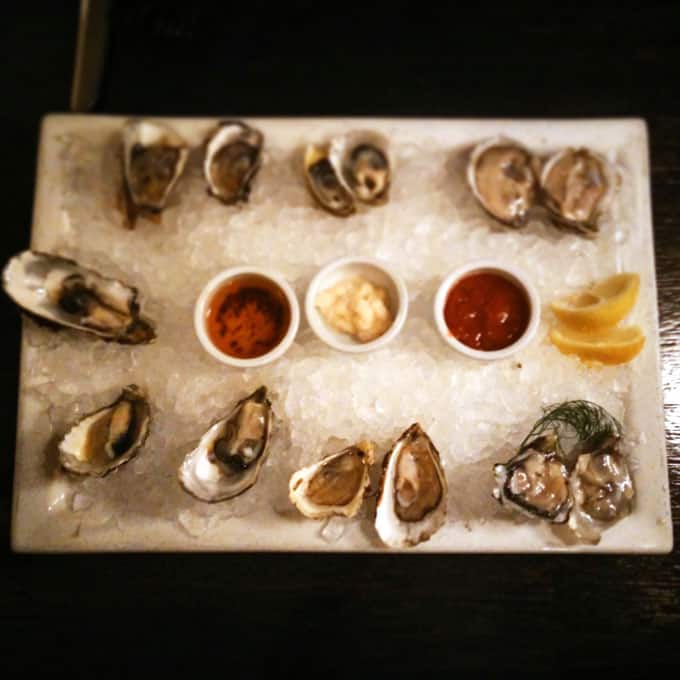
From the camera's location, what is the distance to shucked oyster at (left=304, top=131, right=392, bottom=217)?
1.96 metres

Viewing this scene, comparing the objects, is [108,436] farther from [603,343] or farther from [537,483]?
[603,343]

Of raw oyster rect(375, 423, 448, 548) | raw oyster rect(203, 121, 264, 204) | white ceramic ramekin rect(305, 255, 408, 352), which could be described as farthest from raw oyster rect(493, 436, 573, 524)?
raw oyster rect(203, 121, 264, 204)

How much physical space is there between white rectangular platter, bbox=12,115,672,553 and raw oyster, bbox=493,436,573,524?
0.07 metres

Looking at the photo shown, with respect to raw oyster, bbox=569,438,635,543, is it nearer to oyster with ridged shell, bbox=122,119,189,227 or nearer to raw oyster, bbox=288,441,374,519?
raw oyster, bbox=288,441,374,519

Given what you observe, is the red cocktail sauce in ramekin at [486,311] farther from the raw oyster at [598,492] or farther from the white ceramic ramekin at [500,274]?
the raw oyster at [598,492]

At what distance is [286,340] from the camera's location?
1786 millimetres

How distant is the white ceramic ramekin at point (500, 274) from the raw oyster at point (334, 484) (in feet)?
1.22

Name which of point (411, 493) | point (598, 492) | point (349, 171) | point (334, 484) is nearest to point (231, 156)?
point (349, 171)

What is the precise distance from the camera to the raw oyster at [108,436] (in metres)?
1.72

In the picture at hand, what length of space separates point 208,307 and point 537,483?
1012 mm
